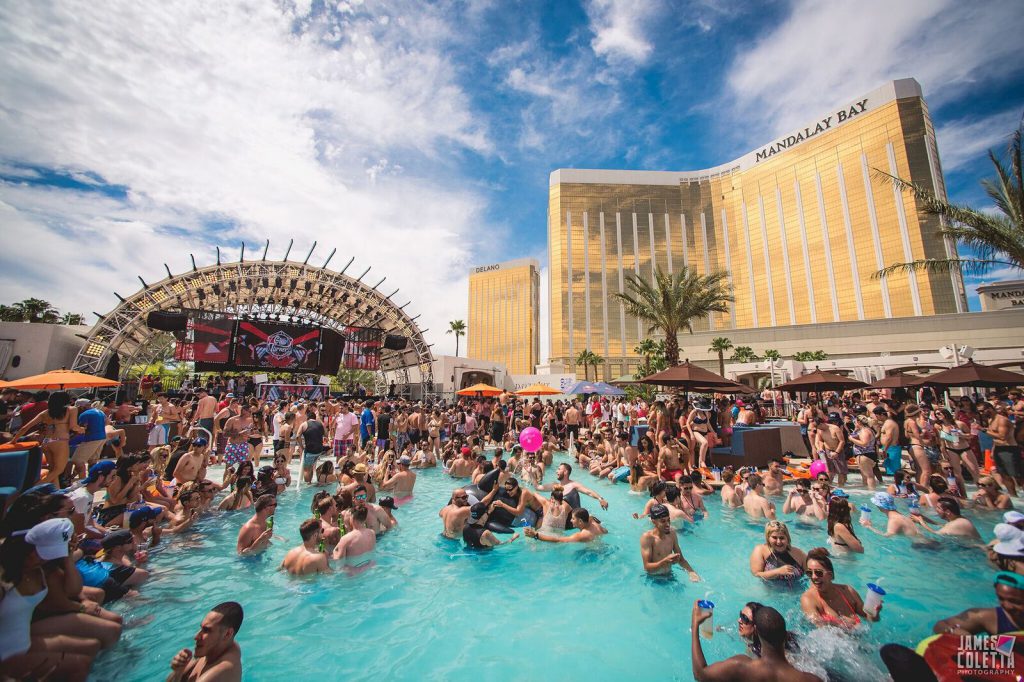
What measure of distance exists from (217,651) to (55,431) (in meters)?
5.84

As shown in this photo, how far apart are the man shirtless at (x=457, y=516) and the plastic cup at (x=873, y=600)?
497cm

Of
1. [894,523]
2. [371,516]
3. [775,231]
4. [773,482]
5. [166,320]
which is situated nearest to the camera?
[894,523]

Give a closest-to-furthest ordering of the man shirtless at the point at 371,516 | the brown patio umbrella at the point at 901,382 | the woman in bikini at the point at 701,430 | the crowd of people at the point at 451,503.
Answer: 1. the crowd of people at the point at 451,503
2. the man shirtless at the point at 371,516
3. the woman in bikini at the point at 701,430
4. the brown patio umbrella at the point at 901,382

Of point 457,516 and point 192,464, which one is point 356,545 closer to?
point 457,516

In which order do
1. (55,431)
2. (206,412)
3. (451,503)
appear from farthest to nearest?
(206,412)
(451,503)
(55,431)

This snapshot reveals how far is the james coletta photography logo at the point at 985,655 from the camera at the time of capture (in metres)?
2.56

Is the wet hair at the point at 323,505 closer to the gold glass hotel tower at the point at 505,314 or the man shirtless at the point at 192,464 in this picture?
the man shirtless at the point at 192,464

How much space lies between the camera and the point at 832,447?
9195mm

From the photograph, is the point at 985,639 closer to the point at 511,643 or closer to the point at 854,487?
the point at 511,643

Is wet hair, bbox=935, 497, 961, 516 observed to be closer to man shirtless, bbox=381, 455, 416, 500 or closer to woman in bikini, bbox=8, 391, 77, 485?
man shirtless, bbox=381, 455, 416, 500

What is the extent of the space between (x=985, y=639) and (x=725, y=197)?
267 feet

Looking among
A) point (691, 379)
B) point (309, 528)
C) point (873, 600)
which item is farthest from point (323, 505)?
point (691, 379)

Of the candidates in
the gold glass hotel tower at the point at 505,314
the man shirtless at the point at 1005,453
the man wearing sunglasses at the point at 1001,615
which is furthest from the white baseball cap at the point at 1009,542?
the gold glass hotel tower at the point at 505,314

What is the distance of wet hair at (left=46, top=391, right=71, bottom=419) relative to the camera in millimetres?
5738
